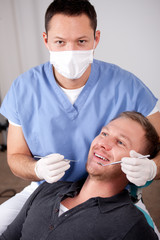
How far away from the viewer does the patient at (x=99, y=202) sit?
1038mm

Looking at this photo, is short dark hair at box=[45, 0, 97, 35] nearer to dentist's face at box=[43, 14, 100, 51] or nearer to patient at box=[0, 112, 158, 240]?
dentist's face at box=[43, 14, 100, 51]

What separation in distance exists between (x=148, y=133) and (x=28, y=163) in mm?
675

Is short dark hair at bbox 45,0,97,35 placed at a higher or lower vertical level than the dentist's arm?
higher

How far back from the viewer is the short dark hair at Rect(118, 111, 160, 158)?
4.16ft

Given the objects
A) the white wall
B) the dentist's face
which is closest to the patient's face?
the dentist's face

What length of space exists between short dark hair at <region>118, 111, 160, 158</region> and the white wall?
→ 101 centimetres

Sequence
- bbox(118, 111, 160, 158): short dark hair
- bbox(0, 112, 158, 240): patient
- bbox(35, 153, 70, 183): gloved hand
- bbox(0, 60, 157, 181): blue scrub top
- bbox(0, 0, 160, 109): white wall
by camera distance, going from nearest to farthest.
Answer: bbox(0, 112, 158, 240): patient
bbox(35, 153, 70, 183): gloved hand
bbox(118, 111, 160, 158): short dark hair
bbox(0, 60, 157, 181): blue scrub top
bbox(0, 0, 160, 109): white wall

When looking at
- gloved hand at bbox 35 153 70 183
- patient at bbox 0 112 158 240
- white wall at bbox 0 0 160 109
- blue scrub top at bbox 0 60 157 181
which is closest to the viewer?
patient at bbox 0 112 158 240

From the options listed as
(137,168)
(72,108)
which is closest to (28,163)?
(72,108)

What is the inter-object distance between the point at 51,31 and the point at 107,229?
0.99 m

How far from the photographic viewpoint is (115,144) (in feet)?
4.07

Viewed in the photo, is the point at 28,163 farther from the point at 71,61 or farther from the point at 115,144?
the point at 71,61

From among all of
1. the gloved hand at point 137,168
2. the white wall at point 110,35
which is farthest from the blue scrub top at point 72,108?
the white wall at point 110,35

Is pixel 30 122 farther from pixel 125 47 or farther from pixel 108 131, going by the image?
pixel 125 47
